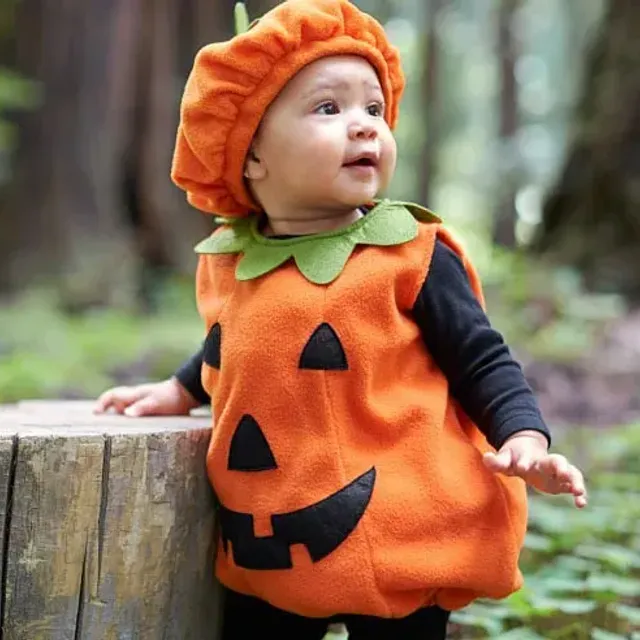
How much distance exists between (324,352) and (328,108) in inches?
17.3

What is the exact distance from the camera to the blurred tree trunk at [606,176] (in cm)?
762

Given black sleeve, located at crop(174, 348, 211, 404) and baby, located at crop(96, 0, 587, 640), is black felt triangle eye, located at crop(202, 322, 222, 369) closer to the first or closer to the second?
baby, located at crop(96, 0, 587, 640)

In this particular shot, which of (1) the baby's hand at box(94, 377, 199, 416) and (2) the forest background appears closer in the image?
(1) the baby's hand at box(94, 377, 199, 416)

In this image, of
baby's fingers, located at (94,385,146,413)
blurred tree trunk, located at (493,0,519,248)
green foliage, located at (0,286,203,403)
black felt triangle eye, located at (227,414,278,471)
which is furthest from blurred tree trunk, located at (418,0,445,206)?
black felt triangle eye, located at (227,414,278,471)

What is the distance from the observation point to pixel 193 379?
226 centimetres

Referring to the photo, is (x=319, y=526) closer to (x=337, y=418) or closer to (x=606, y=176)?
(x=337, y=418)

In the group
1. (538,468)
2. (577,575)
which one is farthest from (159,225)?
(538,468)

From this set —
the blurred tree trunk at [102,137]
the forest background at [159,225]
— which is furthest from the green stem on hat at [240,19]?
the blurred tree trunk at [102,137]

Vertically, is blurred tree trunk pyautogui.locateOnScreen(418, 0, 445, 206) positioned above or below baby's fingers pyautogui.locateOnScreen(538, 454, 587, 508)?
below

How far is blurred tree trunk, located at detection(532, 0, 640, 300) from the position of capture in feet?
25.0

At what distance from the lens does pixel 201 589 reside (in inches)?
78.7

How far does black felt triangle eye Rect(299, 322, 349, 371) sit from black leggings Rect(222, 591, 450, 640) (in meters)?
0.46

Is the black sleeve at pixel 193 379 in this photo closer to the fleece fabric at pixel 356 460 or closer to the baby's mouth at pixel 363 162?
the fleece fabric at pixel 356 460

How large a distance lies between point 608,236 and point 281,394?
6362 mm
